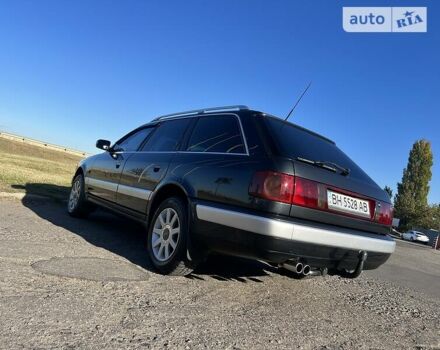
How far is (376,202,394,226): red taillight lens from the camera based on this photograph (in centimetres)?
448

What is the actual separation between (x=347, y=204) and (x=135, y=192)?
2.54m

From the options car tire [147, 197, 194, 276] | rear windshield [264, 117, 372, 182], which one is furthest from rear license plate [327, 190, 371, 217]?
car tire [147, 197, 194, 276]

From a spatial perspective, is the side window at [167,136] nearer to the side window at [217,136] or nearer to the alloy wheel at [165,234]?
the side window at [217,136]

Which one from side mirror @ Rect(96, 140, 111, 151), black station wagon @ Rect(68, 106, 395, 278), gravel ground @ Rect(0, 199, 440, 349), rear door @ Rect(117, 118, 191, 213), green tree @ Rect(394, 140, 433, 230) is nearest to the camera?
gravel ground @ Rect(0, 199, 440, 349)

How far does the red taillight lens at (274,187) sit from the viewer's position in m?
3.69

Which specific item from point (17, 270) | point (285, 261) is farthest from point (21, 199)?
point (285, 261)

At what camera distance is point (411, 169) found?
6562 centimetres

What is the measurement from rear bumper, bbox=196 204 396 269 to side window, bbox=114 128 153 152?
2.31m

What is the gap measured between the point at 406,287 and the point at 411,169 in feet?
211

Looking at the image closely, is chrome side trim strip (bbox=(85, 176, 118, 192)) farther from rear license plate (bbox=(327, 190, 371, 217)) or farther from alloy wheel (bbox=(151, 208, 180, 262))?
rear license plate (bbox=(327, 190, 371, 217))

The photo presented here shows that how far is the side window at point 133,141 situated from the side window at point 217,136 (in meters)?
1.35

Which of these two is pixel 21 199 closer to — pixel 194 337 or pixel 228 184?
pixel 228 184

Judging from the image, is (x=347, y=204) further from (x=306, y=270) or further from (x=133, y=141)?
(x=133, y=141)

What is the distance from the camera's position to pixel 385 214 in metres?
4.57
